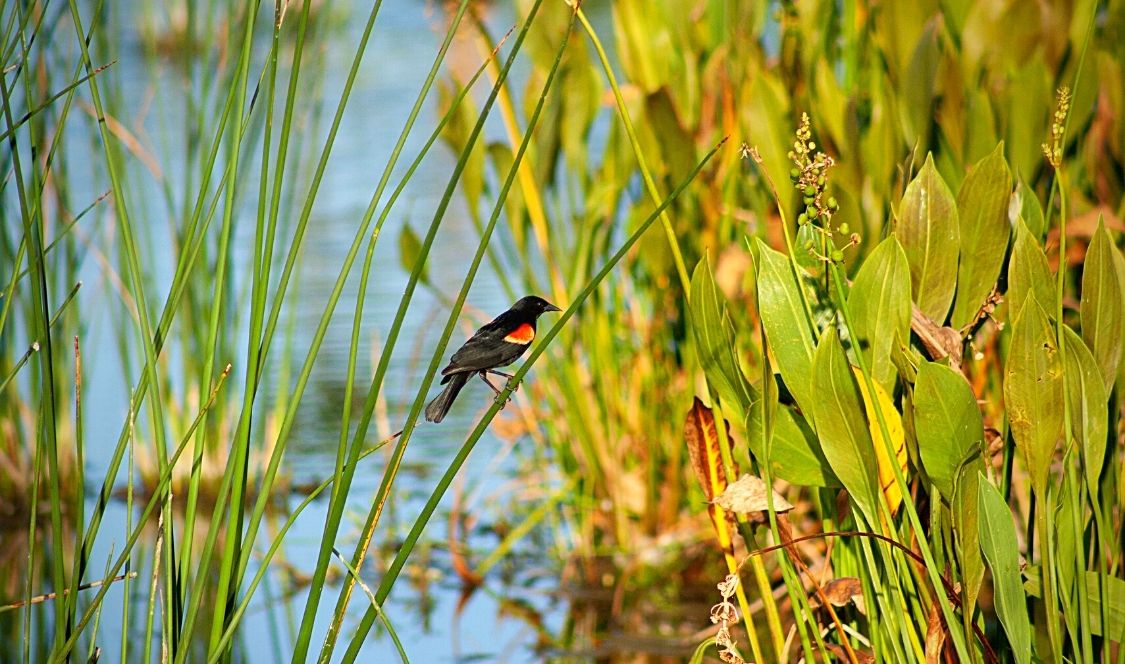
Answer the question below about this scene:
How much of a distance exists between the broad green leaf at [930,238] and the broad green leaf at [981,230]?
0.03 metres

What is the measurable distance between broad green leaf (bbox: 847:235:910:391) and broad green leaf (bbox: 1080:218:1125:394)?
0.12 meters

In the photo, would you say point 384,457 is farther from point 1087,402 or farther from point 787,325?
point 1087,402

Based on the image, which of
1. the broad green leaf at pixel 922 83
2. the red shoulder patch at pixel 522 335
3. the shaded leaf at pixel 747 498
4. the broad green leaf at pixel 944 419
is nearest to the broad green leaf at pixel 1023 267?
the broad green leaf at pixel 944 419

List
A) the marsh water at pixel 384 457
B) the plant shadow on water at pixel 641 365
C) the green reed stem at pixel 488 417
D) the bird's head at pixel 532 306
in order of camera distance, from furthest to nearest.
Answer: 1. the marsh water at pixel 384 457
2. the bird's head at pixel 532 306
3. the plant shadow on water at pixel 641 365
4. the green reed stem at pixel 488 417

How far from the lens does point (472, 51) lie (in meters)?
2.19

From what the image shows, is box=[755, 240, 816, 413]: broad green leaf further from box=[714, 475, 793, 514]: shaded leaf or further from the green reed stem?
the green reed stem

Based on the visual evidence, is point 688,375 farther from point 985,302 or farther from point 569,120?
point 985,302

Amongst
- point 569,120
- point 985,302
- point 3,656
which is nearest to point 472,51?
point 569,120

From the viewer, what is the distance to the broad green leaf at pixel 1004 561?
76 centimetres

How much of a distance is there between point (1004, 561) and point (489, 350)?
1.21ft

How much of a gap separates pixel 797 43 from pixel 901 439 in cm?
91

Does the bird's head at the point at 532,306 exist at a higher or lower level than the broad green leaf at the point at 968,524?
higher

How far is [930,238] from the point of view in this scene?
886 mm

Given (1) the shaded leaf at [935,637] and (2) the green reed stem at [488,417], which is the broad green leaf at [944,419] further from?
(2) the green reed stem at [488,417]
